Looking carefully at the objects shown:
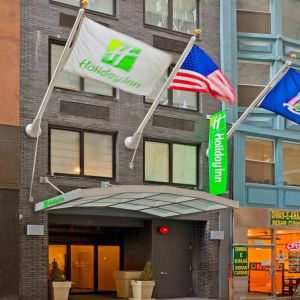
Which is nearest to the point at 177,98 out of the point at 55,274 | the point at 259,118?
the point at 259,118

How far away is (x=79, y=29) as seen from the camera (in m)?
16.5

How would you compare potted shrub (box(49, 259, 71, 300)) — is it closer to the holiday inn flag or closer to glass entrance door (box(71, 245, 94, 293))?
glass entrance door (box(71, 245, 94, 293))

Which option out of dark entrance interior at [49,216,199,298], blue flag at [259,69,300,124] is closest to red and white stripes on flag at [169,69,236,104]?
blue flag at [259,69,300,124]

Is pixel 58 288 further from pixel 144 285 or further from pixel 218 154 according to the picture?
pixel 218 154

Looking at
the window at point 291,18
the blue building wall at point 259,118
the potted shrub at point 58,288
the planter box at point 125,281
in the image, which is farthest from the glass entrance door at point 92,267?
the window at point 291,18

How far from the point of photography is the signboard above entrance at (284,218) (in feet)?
80.5

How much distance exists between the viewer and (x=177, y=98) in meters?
23.5

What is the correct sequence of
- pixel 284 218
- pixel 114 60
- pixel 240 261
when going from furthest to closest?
pixel 284 218
pixel 240 261
pixel 114 60

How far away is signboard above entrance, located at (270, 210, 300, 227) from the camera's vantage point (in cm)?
2455

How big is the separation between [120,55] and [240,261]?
33.1ft

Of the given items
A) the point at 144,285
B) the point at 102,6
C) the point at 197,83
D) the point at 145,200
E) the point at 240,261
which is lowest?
the point at 144,285

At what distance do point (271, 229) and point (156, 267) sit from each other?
196 inches

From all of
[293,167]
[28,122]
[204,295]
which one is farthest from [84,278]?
[293,167]

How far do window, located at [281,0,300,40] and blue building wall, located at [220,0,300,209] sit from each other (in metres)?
0.46
